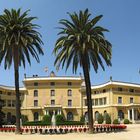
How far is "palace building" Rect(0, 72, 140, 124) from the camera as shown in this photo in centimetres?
10206

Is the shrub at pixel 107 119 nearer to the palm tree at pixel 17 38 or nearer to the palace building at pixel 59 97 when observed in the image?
the palace building at pixel 59 97

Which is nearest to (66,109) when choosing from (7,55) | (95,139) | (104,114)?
(104,114)

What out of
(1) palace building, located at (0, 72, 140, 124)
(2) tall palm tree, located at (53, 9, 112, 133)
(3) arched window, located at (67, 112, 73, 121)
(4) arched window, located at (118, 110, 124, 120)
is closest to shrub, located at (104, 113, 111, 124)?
(4) arched window, located at (118, 110, 124, 120)

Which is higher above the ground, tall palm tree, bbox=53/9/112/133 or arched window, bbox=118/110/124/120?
tall palm tree, bbox=53/9/112/133

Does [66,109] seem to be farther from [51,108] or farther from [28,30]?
[28,30]

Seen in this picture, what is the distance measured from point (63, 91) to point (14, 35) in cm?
5966

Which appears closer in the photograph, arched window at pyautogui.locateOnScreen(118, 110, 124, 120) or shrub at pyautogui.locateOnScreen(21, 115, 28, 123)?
shrub at pyautogui.locateOnScreen(21, 115, 28, 123)

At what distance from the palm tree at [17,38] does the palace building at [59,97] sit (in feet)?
176

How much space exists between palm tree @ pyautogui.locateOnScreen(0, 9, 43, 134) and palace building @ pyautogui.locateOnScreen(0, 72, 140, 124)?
5360 centimetres

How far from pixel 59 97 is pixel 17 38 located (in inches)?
2357

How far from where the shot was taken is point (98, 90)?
339 feet

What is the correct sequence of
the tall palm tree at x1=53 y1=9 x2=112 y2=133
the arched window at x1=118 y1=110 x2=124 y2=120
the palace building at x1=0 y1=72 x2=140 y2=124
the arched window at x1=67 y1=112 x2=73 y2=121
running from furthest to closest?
1. the arched window at x1=67 y1=112 x2=73 y2=121
2. the palace building at x1=0 y1=72 x2=140 y2=124
3. the arched window at x1=118 y1=110 x2=124 y2=120
4. the tall palm tree at x1=53 y1=9 x2=112 y2=133

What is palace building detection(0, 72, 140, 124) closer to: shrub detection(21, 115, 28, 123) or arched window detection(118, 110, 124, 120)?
shrub detection(21, 115, 28, 123)

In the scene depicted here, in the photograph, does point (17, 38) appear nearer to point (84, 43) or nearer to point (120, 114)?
point (84, 43)
